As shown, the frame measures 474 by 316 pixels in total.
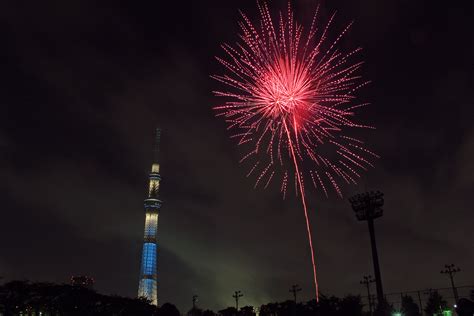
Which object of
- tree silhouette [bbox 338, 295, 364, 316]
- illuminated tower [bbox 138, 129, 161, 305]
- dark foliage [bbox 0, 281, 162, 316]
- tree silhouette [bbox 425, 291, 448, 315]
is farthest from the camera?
illuminated tower [bbox 138, 129, 161, 305]

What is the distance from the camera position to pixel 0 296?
176 ft

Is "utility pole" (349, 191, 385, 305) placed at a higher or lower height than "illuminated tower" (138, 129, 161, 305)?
lower

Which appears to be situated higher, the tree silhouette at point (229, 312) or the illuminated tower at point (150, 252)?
the illuminated tower at point (150, 252)

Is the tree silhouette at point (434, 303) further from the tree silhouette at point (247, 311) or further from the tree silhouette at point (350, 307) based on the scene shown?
the tree silhouette at point (247, 311)

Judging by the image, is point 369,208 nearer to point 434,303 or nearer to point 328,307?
point 328,307

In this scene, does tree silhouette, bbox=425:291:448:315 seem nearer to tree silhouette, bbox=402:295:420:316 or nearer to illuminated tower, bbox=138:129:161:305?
tree silhouette, bbox=402:295:420:316

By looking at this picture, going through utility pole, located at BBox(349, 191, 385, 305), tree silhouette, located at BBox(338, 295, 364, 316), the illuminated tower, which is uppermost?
the illuminated tower

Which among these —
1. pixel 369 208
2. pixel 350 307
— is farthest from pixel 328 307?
pixel 369 208

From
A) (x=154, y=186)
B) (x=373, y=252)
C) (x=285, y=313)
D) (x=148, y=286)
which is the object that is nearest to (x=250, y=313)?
(x=285, y=313)

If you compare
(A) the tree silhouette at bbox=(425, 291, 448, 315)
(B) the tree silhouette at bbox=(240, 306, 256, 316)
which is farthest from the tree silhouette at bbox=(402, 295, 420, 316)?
(B) the tree silhouette at bbox=(240, 306, 256, 316)

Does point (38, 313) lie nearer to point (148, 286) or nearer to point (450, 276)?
point (450, 276)

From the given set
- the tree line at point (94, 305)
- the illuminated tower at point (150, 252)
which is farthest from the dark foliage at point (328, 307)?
the illuminated tower at point (150, 252)

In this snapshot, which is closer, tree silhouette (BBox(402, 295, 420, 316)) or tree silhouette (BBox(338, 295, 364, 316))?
tree silhouette (BBox(338, 295, 364, 316))

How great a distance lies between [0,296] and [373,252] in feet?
146
